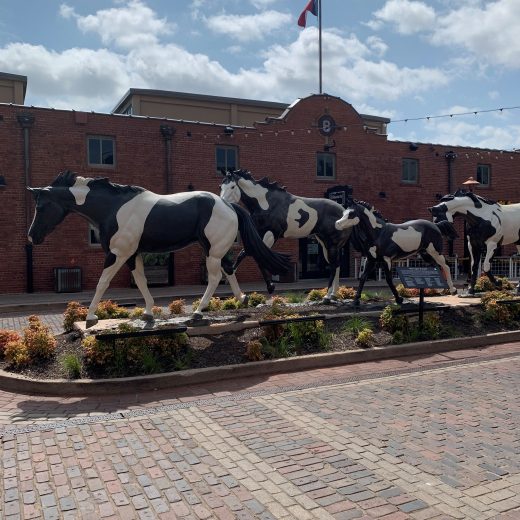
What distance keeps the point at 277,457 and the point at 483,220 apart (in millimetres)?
9045

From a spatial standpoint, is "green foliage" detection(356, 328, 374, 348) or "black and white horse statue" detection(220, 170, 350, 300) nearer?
"green foliage" detection(356, 328, 374, 348)

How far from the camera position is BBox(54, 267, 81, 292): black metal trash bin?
16453mm

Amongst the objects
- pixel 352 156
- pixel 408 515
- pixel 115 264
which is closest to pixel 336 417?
pixel 408 515

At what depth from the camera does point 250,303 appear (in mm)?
10414

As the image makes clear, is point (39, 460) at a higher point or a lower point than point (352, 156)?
lower

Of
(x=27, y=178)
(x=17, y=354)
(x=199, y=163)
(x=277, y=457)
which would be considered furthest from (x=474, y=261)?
(x=27, y=178)

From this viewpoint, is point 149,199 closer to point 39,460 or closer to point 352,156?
point 39,460

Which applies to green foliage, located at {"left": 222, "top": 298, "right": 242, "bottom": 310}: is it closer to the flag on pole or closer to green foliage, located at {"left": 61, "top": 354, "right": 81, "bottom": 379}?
green foliage, located at {"left": 61, "top": 354, "right": 81, "bottom": 379}

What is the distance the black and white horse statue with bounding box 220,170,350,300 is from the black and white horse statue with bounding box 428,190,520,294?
98.3 inches

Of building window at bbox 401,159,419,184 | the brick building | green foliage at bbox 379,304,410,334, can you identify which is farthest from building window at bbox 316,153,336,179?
green foliage at bbox 379,304,410,334

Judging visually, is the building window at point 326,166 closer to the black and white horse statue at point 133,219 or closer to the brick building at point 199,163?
the brick building at point 199,163

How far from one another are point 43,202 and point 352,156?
16.5 m

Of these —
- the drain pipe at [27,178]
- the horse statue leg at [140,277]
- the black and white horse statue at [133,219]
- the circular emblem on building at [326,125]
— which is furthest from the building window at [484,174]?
the horse statue leg at [140,277]

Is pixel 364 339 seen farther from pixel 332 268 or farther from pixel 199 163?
pixel 199 163
